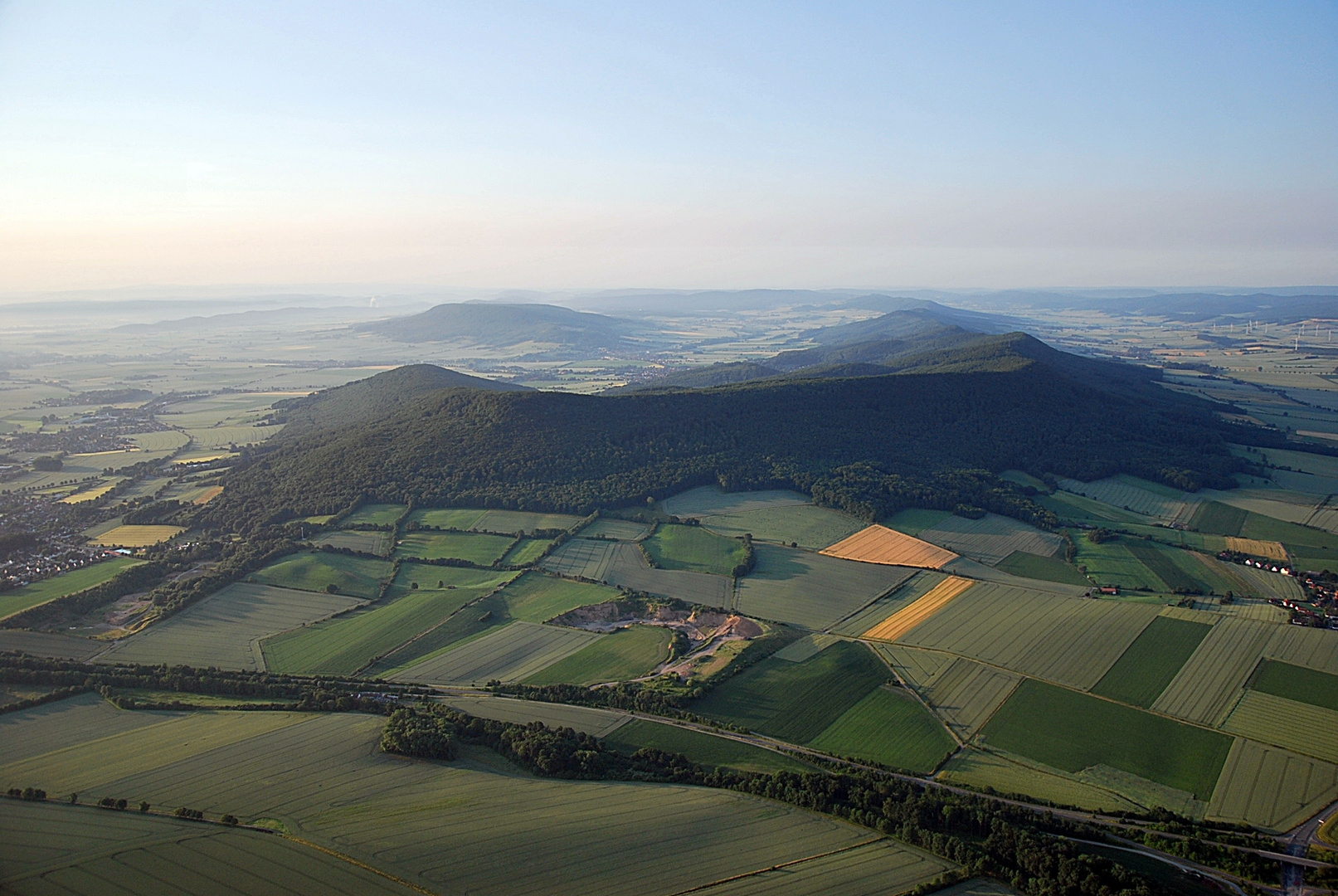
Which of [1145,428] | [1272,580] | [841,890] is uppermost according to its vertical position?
[1145,428]

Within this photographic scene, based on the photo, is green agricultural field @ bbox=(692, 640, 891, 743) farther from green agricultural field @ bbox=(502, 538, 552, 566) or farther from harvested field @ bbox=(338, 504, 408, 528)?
harvested field @ bbox=(338, 504, 408, 528)

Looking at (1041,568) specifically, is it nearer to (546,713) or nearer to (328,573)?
(546,713)

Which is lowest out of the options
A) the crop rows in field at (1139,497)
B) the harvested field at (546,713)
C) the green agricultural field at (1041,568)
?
the harvested field at (546,713)

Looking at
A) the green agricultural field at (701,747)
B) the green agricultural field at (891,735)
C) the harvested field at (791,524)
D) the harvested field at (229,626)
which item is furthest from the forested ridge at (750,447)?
the green agricultural field at (701,747)

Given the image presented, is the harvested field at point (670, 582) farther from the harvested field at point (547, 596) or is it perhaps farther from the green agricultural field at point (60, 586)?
the green agricultural field at point (60, 586)

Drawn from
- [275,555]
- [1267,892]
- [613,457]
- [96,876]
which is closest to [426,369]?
[613,457]

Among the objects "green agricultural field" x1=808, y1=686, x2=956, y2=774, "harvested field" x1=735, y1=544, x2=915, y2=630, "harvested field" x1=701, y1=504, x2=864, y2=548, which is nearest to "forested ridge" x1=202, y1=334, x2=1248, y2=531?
"harvested field" x1=701, y1=504, x2=864, y2=548

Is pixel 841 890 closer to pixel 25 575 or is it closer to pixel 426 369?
pixel 25 575
